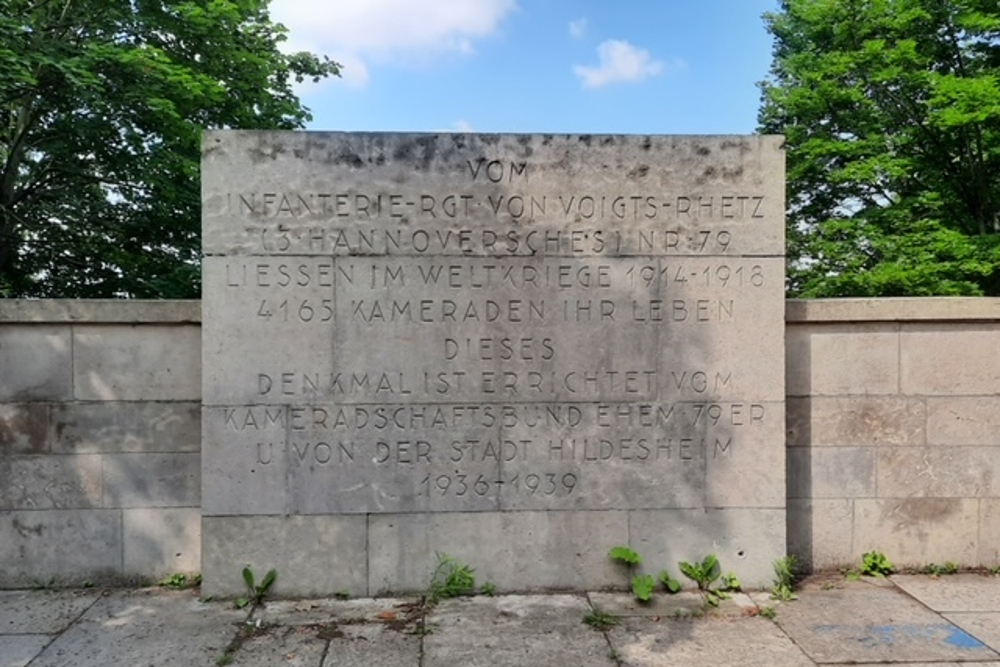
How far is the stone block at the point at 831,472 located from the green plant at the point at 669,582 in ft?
3.92

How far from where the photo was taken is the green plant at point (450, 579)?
15.9 ft

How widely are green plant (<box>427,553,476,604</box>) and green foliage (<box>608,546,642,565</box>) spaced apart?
1.01 m

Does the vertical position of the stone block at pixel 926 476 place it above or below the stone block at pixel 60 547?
above

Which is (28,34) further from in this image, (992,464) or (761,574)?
(992,464)

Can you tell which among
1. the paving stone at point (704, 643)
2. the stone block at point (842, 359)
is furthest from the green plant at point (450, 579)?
the stone block at point (842, 359)

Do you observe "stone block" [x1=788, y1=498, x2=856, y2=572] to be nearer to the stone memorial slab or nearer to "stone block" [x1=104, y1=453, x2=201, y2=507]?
the stone memorial slab

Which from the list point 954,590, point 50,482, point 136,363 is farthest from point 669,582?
point 50,482

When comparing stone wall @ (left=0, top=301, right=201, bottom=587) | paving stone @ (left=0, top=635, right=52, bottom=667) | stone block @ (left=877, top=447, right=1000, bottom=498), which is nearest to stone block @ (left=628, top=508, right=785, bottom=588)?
stone block @ (left=877, top=447, right=1000, bottom=498)

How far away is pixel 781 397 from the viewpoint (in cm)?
499

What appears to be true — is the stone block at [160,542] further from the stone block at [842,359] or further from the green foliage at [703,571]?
the stone block at [842,359]

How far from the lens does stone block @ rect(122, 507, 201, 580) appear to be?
16.7 ft

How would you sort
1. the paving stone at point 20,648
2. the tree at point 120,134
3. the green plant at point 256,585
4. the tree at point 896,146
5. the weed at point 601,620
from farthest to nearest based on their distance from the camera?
the tree at point 896,146 → the tree at point 120,134 → the green plant at point 256,585 → the weed at point 601,620 → the paving stone at point 20,648

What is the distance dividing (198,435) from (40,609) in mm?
1464

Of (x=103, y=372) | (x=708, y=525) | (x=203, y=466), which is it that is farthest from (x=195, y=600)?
(x=708, y=525)
